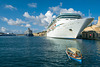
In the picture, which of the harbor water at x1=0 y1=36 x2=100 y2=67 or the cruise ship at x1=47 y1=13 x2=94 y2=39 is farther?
the cruise ship at x1=47 y1=13 x2=94 y2=39

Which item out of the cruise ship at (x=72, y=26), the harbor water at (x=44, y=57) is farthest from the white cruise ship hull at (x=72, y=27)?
the harbor water at (x=44, y=57)

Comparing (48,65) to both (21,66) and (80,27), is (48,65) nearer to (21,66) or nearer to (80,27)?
(21,66)

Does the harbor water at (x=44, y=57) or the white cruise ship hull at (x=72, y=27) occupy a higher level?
the white cruise ship hull at (x=72, y=27)

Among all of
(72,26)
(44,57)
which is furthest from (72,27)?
(44,57)

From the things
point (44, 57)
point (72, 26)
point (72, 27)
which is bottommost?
point (44, 57)

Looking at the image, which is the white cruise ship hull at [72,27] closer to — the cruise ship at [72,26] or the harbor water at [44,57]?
the cruise ship at [72,26]

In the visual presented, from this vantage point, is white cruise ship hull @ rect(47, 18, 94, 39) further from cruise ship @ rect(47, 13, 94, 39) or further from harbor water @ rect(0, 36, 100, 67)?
harbor water @ rect(0, 36, 100, 67)

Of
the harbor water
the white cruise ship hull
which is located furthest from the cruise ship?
the harbor water

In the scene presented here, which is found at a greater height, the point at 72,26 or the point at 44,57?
the point at 72,26

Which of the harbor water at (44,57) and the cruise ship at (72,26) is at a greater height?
the cruise ship at (72,26)

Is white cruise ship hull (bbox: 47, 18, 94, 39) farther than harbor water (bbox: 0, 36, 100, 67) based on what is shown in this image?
Yes

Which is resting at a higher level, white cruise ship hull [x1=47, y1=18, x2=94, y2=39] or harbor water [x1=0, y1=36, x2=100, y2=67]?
white cruise ship hull [x1=47, y1=18, x2=94, y2=39]

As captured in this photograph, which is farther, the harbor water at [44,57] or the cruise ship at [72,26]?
the cruise ship at [72,26]

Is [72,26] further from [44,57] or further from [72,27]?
[44,57]
